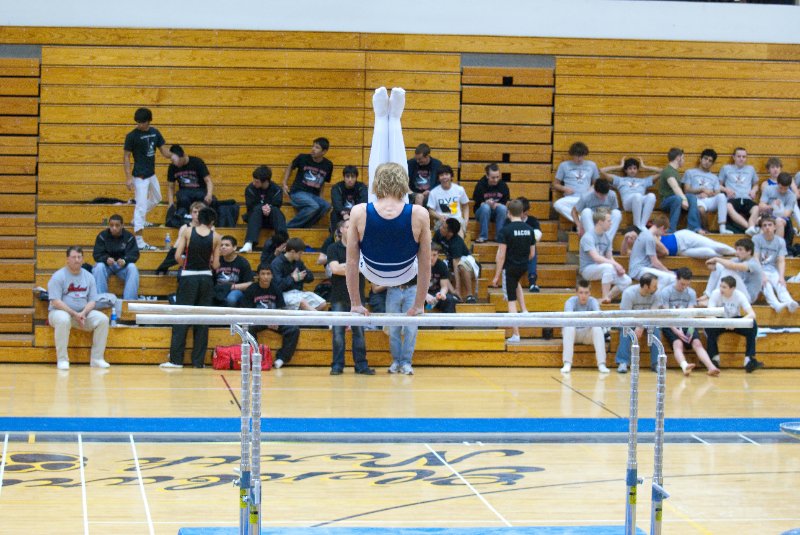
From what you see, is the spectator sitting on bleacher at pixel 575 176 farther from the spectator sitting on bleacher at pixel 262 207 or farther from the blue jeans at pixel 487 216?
the spectator sitting on bleacher at pixel 262 207

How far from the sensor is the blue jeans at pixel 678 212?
50.5ft

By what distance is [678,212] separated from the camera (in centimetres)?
1541

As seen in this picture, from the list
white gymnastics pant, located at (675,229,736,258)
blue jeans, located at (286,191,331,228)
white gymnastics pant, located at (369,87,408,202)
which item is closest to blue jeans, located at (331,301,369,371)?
blue jeans, located at (286,191,331,228)

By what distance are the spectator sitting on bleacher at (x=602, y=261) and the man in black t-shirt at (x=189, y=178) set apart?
5283mm

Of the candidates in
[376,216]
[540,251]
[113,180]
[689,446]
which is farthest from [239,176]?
[376,216]

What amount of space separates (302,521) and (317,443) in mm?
2188

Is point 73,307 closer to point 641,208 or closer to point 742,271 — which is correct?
point 641,208

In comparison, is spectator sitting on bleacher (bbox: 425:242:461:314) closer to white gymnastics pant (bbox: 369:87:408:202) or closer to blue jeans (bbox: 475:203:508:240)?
blue jeans (bbox: 475:203:508:240)

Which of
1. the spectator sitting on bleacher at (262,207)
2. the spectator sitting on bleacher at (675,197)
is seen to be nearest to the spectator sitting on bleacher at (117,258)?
the spectator sitting on bleacher at (262,207)

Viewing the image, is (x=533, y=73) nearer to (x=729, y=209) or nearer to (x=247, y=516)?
(x=729, y=209)

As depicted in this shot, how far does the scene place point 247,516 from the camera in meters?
5.98

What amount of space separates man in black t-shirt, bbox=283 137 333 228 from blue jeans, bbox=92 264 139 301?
8.11 ft

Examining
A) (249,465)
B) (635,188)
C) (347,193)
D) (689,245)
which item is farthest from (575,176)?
(249,465)

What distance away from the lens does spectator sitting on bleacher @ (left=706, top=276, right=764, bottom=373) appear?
1316cm
